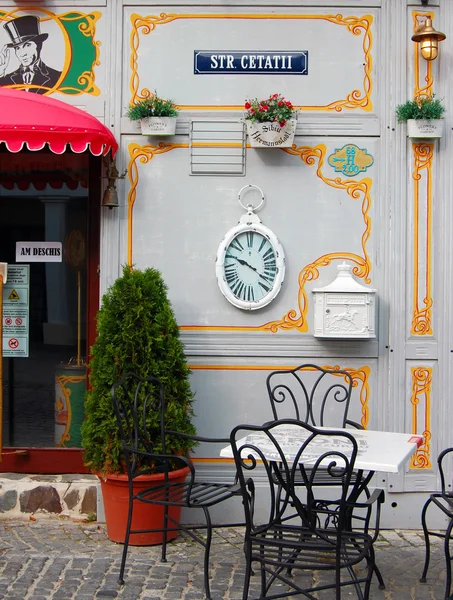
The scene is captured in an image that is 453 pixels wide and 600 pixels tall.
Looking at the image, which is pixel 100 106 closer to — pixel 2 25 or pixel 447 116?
pixel 2 25

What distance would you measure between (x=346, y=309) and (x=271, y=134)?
4.30 feet

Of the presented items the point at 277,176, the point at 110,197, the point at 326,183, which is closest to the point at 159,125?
the point at 110,197

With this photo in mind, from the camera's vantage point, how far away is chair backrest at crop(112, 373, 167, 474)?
5.49 metres

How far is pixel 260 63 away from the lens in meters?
6.29

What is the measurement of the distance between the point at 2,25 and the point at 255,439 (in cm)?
361

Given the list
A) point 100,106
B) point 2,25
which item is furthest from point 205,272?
point 2,25

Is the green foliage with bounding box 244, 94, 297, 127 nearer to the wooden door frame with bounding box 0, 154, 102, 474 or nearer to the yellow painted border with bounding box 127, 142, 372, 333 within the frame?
the yellow painted border with bounding box 127, 142, 372, 333

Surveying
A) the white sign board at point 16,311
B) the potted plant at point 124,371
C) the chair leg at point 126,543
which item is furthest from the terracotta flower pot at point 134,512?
the white sign board at point 16,311

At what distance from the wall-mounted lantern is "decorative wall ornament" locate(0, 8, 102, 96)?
226 centimetres

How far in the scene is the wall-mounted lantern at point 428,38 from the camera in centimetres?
600

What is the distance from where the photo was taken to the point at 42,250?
6488mm

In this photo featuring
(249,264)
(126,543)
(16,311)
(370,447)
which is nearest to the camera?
(370,447)

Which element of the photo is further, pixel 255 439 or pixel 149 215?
pixel 149 215

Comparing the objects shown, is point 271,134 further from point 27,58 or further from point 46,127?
point 27,58
